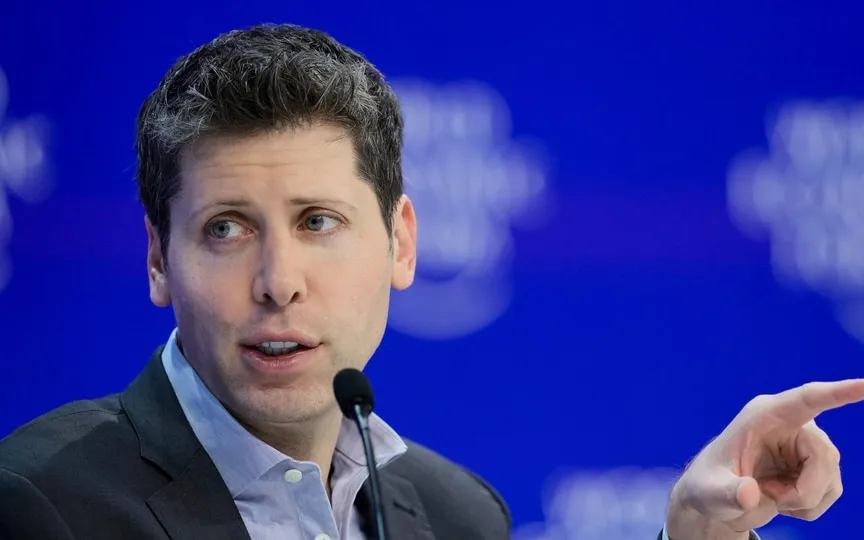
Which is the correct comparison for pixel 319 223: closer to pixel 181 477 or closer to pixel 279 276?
pixel 279 276

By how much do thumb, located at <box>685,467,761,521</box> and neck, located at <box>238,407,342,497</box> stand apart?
0.63 meters

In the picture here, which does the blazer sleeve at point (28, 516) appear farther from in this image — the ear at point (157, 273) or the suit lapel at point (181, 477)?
the ear at point (157, 273)

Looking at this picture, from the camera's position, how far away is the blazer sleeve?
1.86 metres

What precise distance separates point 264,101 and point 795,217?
71.1 inches

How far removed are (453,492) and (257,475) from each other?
61cm

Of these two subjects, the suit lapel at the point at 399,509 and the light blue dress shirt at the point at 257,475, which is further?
the suit lapel at the point at 399,509

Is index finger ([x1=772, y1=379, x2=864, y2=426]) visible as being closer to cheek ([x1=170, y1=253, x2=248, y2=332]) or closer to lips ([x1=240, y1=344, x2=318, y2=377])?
lips ([x1=240, y1=344, x2=318, y2=377])

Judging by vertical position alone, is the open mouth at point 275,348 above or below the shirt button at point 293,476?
above

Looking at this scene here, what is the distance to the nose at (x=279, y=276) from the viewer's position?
1897mm

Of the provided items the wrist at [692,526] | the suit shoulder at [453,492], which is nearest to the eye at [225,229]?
the suit shoulder at [453,492]

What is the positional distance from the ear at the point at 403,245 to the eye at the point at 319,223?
26 cm

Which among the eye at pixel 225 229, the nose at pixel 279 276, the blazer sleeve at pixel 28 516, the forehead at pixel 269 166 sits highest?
the forehead at pixel 269 166

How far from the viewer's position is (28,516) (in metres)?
1.87

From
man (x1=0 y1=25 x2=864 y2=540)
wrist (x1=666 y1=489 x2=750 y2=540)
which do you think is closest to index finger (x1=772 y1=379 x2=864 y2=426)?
man (x1=0 y1=25 x2=864 y2=540)
